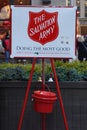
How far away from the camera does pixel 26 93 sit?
6.48m

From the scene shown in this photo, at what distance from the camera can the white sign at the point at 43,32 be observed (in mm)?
6445

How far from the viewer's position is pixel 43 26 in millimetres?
6488

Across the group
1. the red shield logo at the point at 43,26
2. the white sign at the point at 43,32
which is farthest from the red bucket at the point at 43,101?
the red shield logo at the point at 43,26

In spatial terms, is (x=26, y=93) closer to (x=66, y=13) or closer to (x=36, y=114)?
(x=36, y=114)

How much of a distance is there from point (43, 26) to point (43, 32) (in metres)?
0.08

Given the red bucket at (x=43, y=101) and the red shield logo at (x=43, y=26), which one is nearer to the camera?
the red bucket at (x=43, y=101)

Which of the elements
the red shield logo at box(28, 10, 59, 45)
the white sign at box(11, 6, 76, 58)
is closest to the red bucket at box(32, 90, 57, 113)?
the white sign at box(11, 6, 76, 58)

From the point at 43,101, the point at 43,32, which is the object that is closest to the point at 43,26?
the point at 43,32

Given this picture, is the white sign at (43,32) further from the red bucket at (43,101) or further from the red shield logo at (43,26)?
the red bucket at (43,101)

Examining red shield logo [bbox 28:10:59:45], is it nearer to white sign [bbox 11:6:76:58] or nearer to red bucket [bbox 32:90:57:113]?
white sign [bbox 11:6:76:58]

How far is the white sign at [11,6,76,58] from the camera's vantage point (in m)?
6.45

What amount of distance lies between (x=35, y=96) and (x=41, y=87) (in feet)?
2.01

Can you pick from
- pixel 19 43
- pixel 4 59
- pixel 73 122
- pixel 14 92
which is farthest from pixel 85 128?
pixel 4 59

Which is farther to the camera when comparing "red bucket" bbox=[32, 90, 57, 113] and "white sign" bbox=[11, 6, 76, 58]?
"white sign" bbox=[11, 6, 76, 58]
